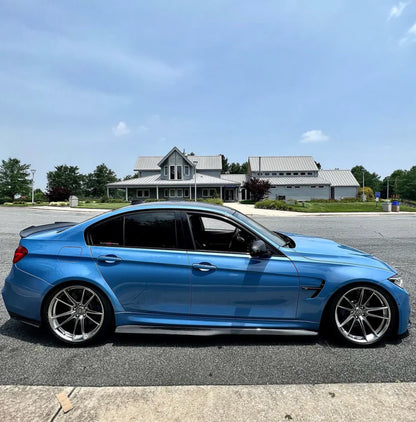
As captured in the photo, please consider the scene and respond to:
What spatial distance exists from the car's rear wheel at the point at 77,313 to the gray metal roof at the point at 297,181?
47.7 meters

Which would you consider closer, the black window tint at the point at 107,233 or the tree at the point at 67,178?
the black window tint at the point at 107,233

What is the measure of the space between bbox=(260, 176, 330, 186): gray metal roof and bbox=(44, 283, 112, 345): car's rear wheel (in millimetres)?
47712

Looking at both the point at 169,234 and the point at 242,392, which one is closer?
the point at 242,392

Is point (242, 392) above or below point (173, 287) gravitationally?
below

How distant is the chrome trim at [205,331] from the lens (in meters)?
3.01

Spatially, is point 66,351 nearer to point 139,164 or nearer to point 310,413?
point 310,413

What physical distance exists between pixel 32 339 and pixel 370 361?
370cm

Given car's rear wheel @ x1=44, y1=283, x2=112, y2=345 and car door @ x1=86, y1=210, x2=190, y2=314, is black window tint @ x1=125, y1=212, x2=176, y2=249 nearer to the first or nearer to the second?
car door @ x1=86, y1=210, x2=190, y2=314

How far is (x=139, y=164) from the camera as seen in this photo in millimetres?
48000

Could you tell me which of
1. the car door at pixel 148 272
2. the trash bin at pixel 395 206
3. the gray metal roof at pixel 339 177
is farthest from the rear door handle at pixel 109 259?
the gray metal roof at pixel 339 177

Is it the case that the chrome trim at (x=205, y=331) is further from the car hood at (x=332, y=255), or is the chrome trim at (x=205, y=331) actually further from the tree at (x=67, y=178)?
the tree at (x=67, y=178)

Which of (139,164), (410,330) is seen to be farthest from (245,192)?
(410,330)

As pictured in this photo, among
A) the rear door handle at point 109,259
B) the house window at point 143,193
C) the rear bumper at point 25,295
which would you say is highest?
the house window at point 143,193

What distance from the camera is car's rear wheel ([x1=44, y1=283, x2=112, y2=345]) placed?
3096 mm
